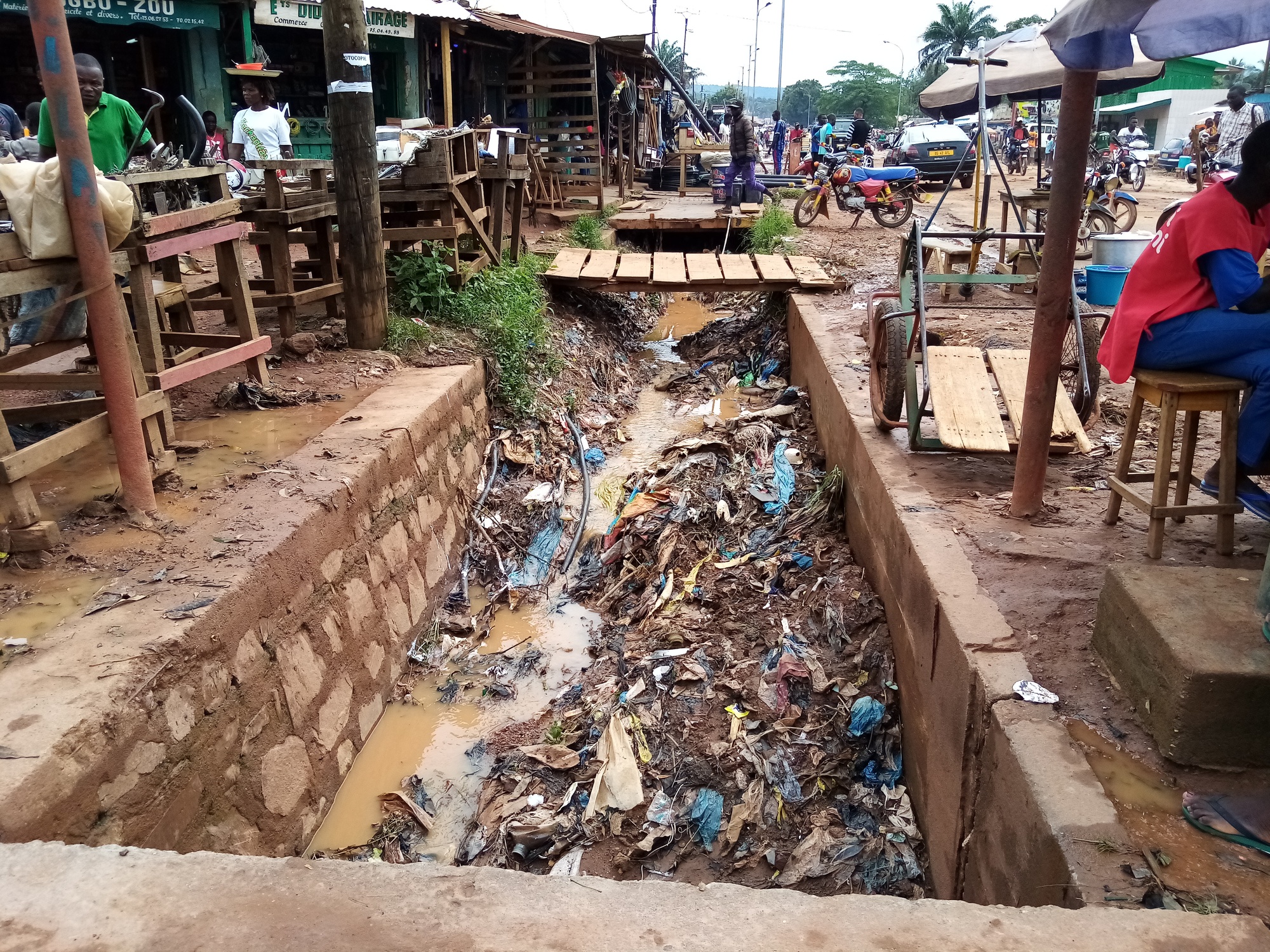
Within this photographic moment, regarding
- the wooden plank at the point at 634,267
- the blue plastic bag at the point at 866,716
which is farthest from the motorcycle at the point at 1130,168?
the blue plastic bag at the point at 866,716

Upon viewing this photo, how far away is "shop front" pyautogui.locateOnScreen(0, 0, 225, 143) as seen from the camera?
426 inches

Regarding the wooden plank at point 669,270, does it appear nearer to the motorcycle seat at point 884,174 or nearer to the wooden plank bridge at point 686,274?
the wooden plank bridge at point 686,274

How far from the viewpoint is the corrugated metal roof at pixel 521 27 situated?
14.3 metres

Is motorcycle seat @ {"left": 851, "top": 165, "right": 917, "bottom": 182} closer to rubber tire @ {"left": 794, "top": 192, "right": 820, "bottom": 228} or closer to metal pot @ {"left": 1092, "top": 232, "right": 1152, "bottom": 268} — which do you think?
rubber tire @ {"left": 794, "top": 192, "right": 820, "bottom": 228}

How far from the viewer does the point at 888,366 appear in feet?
15.9

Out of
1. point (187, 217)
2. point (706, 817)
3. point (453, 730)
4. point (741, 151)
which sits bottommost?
point (453, 730)

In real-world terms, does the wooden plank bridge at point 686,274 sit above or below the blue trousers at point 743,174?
below

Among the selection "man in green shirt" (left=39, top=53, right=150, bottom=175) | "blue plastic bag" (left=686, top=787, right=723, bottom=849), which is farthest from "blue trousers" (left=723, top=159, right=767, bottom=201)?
"blue plastic bag" (left=686, top=787, right=723, bottom=849)

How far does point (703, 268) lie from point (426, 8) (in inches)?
269

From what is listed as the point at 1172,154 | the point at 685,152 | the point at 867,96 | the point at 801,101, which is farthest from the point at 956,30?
the point at 685,152

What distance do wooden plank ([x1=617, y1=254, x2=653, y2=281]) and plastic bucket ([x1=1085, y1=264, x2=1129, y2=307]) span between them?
3.96m

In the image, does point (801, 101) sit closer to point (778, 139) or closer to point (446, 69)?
point (778, 139)

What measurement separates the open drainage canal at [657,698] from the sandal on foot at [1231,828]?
1.20 m

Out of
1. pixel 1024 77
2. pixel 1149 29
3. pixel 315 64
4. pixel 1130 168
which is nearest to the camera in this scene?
pixel 1149 29
